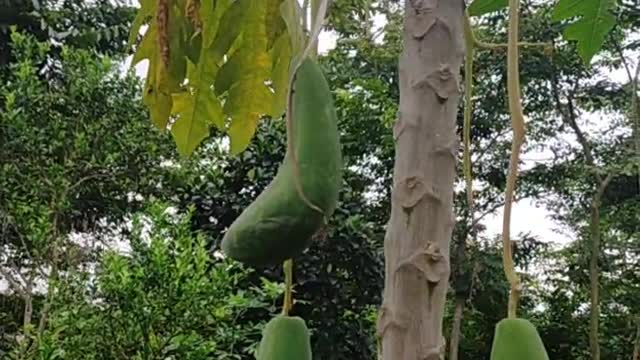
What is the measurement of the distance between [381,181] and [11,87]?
130 inches

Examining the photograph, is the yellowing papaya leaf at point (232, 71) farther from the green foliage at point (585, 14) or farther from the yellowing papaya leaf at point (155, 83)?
the green foliage at point (585, 14)

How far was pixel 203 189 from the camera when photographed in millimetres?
4523

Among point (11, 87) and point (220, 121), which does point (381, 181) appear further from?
point (220, 121)

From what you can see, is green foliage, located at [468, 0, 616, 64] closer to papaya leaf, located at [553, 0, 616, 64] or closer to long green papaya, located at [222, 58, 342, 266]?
papaya leaf, located at [553, 0, 616, 64]

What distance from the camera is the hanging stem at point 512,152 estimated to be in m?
0.51

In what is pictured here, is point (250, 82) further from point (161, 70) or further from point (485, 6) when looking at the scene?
point (485, 6)

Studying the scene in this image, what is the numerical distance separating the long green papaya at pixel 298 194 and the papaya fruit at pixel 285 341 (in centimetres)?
4

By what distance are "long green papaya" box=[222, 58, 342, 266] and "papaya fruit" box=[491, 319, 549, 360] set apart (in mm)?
112

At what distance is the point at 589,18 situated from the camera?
80 cm

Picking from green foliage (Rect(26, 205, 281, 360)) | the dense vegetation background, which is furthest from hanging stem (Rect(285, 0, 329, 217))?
green foliage (Rect(26, 205, 281, 360))

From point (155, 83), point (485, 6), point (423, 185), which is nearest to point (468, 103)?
point (423, 185)

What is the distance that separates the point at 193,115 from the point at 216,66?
2.2 inches

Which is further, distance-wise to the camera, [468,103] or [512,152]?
[468,103]

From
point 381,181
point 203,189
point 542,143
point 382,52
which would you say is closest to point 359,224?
point 203,189
